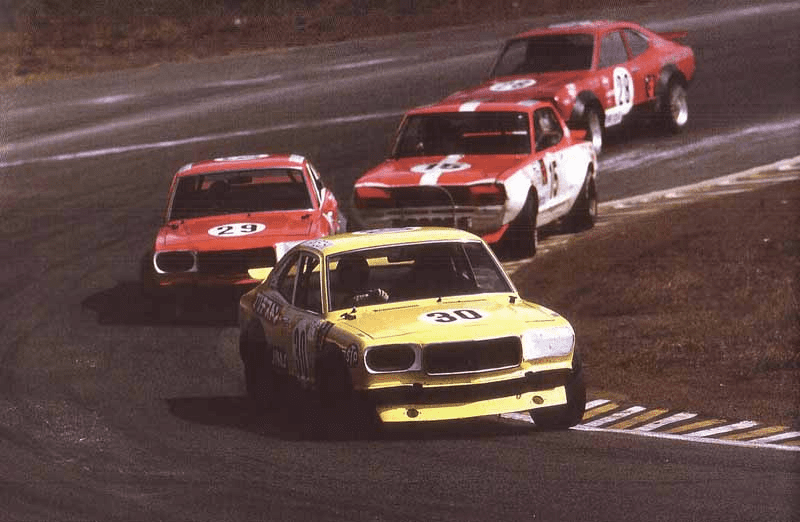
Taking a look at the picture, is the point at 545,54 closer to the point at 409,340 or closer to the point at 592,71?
the point at 592,71

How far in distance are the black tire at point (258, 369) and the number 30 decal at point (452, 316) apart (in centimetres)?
153

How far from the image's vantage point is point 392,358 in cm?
921

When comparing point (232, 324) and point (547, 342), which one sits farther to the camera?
point (232, 324)

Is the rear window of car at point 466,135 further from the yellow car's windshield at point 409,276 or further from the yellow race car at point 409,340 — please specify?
the yellow car's windshield at point 409,276

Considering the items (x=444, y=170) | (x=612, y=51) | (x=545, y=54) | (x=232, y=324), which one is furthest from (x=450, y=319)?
(x=612, y=51)

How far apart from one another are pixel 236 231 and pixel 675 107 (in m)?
9.26

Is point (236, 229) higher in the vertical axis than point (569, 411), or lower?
lower

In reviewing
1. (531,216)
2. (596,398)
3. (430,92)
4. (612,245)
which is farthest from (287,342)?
(430,92)

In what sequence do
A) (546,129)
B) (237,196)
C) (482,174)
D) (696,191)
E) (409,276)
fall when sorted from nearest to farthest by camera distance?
(409,276)
(237,196)
(482,174)
(546,129)
(696,191)

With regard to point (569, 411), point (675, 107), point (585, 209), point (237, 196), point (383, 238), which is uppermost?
point (383, 238)

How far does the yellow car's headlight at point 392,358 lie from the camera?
9.14m

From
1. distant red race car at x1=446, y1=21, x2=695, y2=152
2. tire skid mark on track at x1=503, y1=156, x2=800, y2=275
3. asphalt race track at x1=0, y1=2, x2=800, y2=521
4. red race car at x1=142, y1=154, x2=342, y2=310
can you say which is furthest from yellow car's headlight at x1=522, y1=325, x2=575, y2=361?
distant red race car at x1=446, y1=21, x2=695, y2=152

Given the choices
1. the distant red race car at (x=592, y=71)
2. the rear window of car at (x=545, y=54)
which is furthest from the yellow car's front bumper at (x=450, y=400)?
the rear window of car at (x=545, y=54)

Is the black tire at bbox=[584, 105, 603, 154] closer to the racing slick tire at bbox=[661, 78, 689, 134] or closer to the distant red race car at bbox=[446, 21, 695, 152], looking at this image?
the distant red race car at bbox=[446, 21, 695, 152]
